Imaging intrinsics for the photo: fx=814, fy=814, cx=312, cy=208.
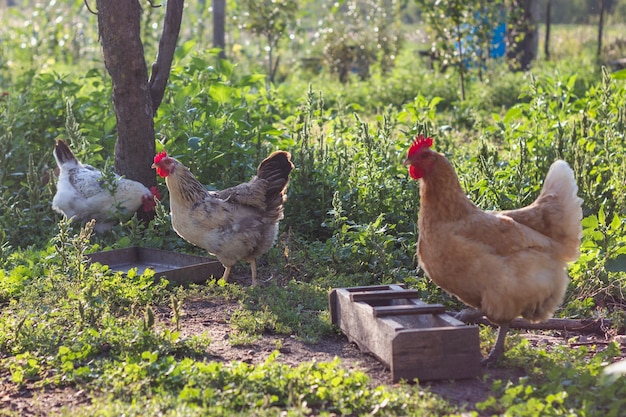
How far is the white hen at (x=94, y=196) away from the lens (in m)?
7.30

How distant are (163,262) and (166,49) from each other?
2.05 metres

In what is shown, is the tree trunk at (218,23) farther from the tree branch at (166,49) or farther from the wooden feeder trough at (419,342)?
the wooden feeder trough at (419,342)

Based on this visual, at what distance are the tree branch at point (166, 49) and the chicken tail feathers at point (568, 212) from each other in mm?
4116

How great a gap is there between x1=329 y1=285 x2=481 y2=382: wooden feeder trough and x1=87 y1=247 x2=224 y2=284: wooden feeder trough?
6.16 ft

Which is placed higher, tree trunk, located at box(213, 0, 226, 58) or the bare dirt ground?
tree trunk, located at box(213, 0, 226, 58)

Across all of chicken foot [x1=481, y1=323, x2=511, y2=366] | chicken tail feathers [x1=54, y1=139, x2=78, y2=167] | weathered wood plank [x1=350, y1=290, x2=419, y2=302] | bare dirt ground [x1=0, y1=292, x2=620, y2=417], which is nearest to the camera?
bare dirt ground [x1=0, y1=292, x2=620, y2=417]

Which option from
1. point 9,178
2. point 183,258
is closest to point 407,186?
point 183,258

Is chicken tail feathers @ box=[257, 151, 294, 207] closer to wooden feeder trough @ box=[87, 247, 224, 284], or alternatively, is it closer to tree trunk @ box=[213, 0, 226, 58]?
wooden feeder trough @ box=[87, 247, 224, 284]

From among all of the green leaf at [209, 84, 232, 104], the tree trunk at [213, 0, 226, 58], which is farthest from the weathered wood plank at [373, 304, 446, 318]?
the tree trunk at [213, 0, 226, 58]

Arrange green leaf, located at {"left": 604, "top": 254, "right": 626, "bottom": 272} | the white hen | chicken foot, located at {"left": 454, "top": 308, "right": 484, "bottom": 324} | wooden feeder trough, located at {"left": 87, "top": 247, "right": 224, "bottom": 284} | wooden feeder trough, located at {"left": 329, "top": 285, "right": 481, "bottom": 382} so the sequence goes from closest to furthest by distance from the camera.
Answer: wooden feeder trough, located at {"left": 329, "top": 285, "right": 481, "bottom": 382} → chicken foot, located at {"left": 454, "top": 308, "right": 484, "bottom": 324} → green leaf, located at {"left": 604, "top": 254, "right": 626, "bottom": 272} → wooden feeder trough, located at {"left": 87, "top": 247, "right": 224, "bottom": 284} → the white hen

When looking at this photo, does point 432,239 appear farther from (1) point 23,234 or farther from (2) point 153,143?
(1) point 23,234

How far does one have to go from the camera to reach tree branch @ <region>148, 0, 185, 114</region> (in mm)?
7398

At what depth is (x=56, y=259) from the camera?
614cm

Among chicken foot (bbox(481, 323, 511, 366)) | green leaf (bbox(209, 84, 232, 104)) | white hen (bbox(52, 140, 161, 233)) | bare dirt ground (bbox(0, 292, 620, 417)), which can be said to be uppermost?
green leaf (bbox(209, 84, 232, 104))
